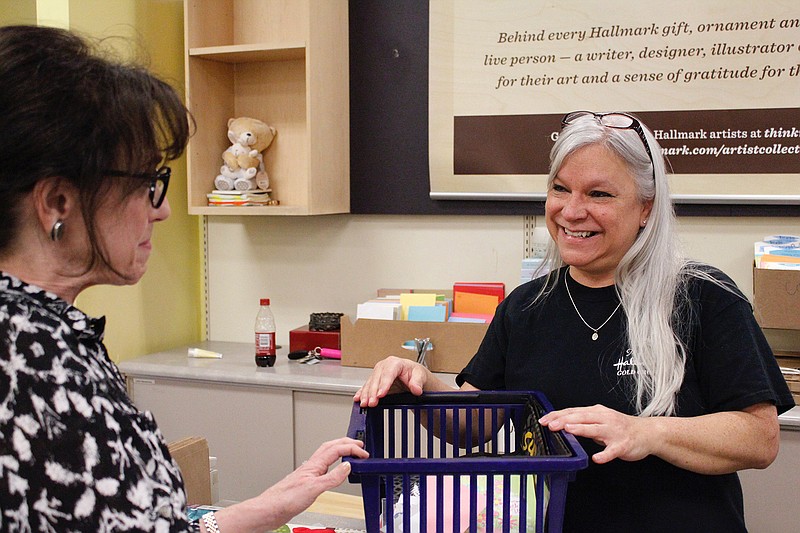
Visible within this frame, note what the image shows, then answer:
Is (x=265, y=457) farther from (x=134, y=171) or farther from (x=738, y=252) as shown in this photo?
(x=134, y=171)

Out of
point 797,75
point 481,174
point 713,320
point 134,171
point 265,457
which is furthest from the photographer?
point 481,174

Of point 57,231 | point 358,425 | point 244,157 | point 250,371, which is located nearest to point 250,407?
point 250,371

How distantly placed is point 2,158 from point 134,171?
0.45ft

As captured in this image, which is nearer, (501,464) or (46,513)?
(46,513)

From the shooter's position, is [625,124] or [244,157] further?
[244,157]

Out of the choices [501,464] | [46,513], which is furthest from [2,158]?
[501,464]

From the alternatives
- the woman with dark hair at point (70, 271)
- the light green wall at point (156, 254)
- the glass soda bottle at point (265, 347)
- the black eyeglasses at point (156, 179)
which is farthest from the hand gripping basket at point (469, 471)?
the light green wall at point (156, 254)

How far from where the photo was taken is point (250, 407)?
2656 mm

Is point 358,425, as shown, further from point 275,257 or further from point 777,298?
point 275,257

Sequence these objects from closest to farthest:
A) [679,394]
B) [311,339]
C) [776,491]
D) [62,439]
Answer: [62,439], [679,394], [776,491], [311,339]

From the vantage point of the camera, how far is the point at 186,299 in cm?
325

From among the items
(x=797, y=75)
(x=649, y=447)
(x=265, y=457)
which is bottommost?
(x=265, y=457)

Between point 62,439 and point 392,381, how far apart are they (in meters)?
0.71

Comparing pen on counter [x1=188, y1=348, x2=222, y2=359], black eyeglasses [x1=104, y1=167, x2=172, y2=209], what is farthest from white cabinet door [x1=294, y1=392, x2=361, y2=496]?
black eyeglasses [x1=104, y1=167, x2=172, y2=209]
